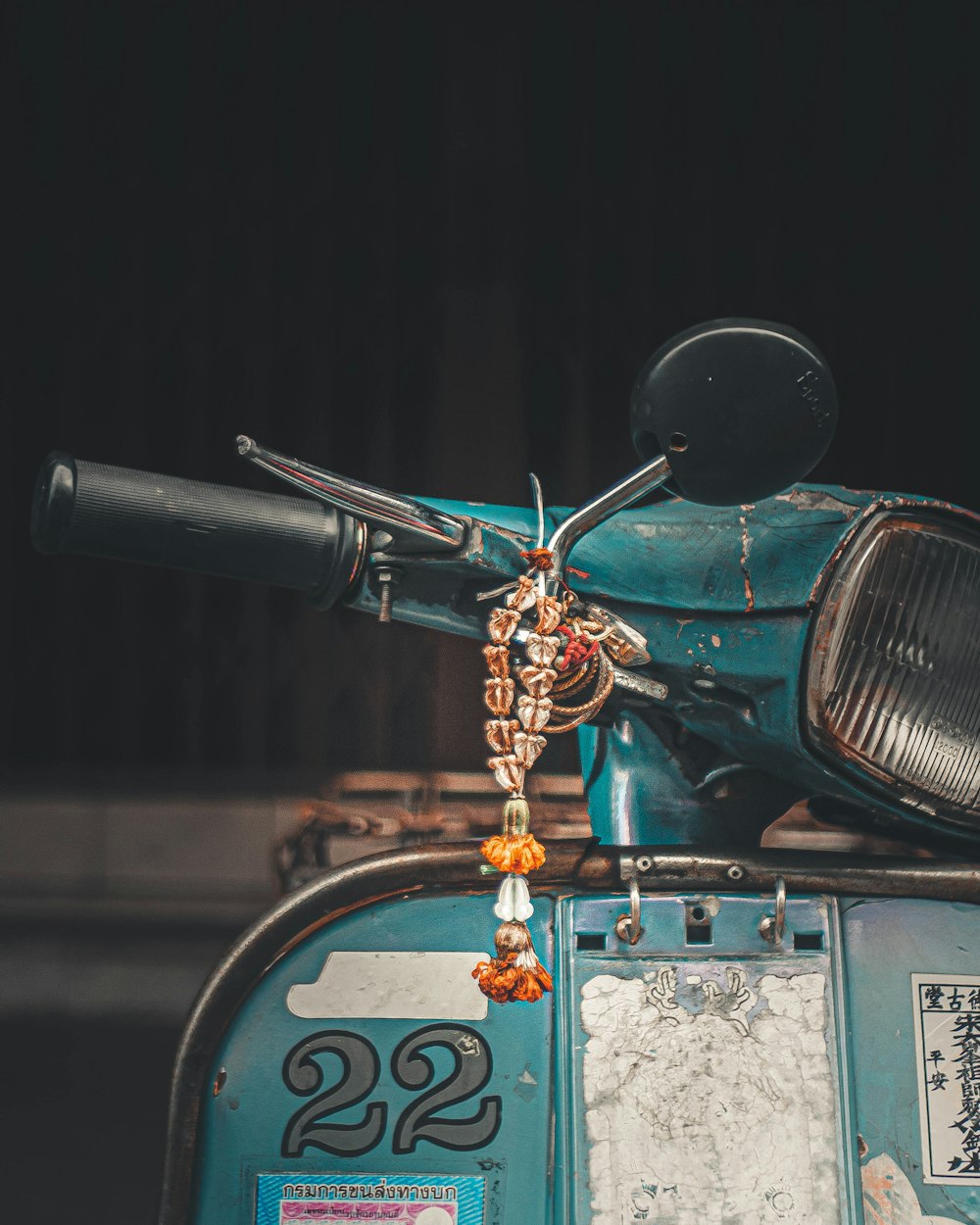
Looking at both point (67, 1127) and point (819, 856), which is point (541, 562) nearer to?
point (819, 856)

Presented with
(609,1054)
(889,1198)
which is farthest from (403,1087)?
(889,1198)

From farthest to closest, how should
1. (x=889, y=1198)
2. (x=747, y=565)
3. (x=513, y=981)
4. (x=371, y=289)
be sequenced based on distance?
(x=371, y=289), (x=747, y=565), (x=889, y=1198), (x=513, y=981)

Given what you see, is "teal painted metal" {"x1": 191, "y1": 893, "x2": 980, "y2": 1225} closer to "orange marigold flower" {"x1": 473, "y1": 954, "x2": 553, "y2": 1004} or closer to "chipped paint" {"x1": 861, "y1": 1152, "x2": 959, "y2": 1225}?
"chipped paint" {"x1": 861, "y1": 1152, "x2": 959, "y2": 1225}

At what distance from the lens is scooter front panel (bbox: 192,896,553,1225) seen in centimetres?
124

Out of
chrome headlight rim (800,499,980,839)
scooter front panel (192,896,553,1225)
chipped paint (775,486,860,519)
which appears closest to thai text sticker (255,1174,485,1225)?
scooter front panel (192,896,553,1225)

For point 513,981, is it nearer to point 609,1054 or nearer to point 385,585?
point 609,1054

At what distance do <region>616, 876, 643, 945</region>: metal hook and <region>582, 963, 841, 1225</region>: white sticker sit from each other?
0.04 m

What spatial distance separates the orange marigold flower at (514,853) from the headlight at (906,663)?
1.18 ft

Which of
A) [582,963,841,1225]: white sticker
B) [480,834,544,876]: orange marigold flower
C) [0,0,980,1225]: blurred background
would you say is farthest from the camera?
[0,0,980,1225]: blurred background

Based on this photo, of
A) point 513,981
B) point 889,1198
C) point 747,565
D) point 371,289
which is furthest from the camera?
point 371,289

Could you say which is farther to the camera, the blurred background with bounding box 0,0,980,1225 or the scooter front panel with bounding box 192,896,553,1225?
the blurred background with bounding box 0,0,980,1225

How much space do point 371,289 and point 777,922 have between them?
1.18 meters

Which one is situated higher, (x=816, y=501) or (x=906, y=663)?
(x=816, y=501)

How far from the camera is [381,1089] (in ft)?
4.15
